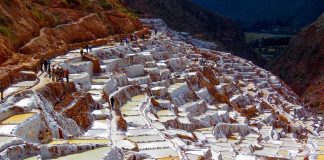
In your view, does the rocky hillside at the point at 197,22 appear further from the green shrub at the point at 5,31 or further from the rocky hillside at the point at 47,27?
the green shrub at the point at 5,31

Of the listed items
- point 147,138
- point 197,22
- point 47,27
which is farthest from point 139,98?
point 197,22

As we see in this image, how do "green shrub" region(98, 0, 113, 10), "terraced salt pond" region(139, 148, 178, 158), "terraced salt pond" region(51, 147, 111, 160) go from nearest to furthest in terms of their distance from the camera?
1. "terraced salt pond" region(51, 147, 111, 160)
2. "terraced salt pond" region(139, 148, 178, 158)
3. "green shrub" region(98, 0, 113, 10)

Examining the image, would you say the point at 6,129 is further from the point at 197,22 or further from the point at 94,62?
the point at 197,22

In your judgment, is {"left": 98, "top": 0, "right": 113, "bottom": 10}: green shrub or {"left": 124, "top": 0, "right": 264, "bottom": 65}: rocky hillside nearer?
{"left": 98, "top": 0, "right": 113, "bottom": 10}: green shrub

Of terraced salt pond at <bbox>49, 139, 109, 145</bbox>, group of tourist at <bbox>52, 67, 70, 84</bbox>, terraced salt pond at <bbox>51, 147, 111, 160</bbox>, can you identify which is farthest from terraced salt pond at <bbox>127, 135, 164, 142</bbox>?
group of tourist at <bbox>52, 67, 70, 84</bbox>

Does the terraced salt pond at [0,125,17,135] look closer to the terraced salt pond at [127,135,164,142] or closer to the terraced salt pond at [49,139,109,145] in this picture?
the terraced salt pond at [49,139,109,145]

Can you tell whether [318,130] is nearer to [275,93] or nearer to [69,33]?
[275,93]
